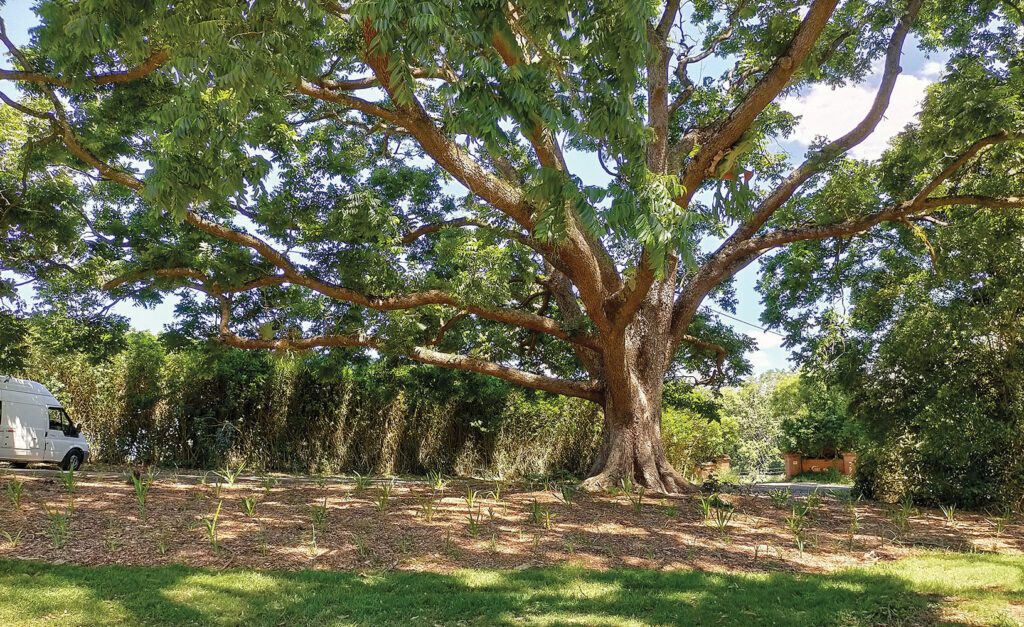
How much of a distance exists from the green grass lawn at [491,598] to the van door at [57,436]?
975 centimetres

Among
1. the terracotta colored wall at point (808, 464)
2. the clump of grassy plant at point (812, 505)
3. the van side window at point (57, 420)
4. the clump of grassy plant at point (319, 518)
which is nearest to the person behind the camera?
the clump of grassy plant at point (319, 518)

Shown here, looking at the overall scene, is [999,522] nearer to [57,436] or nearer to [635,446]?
[635,446]

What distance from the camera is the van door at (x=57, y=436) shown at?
13.0 meters

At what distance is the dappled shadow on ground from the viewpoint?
18.3ft

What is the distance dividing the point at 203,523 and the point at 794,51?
329 inches

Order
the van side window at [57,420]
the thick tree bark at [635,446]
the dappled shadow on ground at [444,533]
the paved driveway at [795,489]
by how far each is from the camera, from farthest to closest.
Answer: the van side window at [57,420], the paved driveway at [795,489], the thick tree bark at [635,446], the dappled shadow on ground at [444,533]

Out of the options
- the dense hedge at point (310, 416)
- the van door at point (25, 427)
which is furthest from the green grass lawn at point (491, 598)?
the van door at point (25, 427)

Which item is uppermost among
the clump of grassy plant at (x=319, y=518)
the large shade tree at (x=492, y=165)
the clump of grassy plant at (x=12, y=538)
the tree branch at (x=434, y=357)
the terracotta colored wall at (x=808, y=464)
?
the large shade tree at (x=492, y=165)

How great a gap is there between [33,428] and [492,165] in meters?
10.6

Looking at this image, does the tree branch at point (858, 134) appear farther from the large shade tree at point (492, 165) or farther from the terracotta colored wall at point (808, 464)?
the terracotta colored wall at point (808, 464)

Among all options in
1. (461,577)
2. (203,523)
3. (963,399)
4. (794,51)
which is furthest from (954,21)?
(203,523)

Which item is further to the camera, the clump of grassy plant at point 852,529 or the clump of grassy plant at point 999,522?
the clump of grassy plant at point 999,522

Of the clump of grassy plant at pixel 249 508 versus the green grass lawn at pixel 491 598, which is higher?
the clump of grassy plant at pixel 249 508

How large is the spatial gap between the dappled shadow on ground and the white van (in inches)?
176
